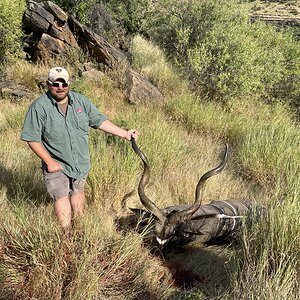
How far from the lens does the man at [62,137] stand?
352 centimetres

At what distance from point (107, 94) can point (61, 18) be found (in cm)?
323

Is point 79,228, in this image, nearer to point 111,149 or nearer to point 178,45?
point 111,149

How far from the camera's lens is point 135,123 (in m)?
7.69

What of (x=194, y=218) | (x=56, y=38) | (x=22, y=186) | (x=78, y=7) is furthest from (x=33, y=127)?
(x=78, y=7)

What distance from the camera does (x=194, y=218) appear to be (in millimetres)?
4301

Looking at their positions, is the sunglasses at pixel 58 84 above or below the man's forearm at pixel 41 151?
above

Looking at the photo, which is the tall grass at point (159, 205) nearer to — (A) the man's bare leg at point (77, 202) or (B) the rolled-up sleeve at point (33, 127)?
(A) the man's bare leg at point (77, 202)

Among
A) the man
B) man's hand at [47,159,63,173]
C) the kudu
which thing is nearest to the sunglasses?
the man

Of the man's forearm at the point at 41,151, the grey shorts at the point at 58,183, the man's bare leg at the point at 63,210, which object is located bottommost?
the man's bare leg at the point at 63,210

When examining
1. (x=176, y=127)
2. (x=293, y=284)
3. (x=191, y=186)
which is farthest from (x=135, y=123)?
(x=293, y=284)

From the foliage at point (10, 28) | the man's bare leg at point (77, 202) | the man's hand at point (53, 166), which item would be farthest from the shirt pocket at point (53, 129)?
the foliage at point (10, 28)

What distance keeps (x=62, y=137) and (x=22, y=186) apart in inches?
69.9

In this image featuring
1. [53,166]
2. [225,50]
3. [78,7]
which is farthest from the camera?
[78,7]

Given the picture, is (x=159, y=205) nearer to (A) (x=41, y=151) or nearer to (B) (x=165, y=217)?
(B) (x=165, y=217)
